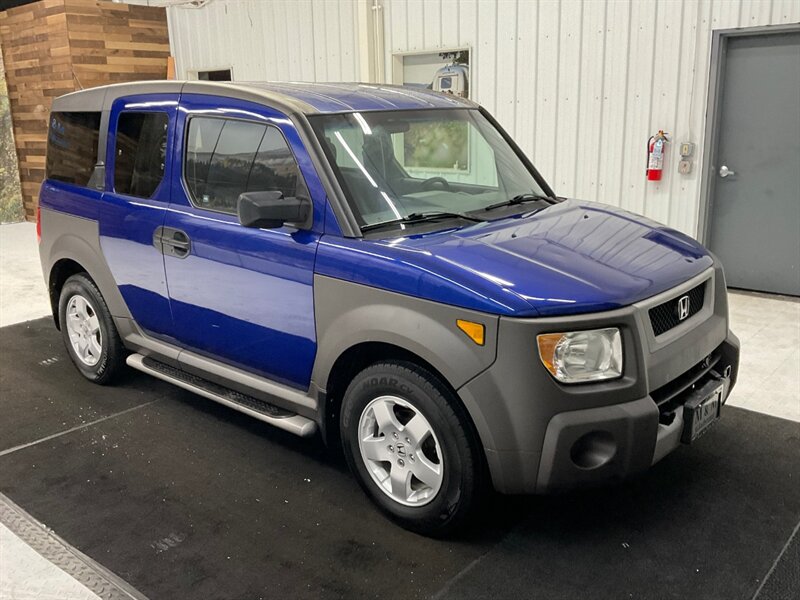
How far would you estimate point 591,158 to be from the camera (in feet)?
22.5

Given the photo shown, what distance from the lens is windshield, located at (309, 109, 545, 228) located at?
309 cm

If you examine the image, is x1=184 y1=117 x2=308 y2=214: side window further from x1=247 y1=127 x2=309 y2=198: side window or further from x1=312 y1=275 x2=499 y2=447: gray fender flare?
x1=312 y1=275 x2=499 y2=447: gray fender flare

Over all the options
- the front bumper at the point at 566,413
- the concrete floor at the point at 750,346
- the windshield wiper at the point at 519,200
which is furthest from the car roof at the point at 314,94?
the concrete floor at the point at 750,346

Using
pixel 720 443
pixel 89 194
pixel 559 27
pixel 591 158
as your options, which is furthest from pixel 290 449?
pixel 559 27

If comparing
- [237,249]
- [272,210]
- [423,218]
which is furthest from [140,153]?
[423,218]

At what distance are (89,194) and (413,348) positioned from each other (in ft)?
7.98

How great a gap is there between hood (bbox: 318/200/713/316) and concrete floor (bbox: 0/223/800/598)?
145cm

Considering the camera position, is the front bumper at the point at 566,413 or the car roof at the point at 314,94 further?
the car roof at the point at 314,94

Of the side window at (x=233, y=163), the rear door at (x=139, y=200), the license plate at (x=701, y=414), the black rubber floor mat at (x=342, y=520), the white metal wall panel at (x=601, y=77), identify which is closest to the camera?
the black rubber floor mat at (x=342, y=520)

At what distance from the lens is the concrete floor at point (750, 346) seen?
2803 mm

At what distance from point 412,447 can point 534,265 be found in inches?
32.4

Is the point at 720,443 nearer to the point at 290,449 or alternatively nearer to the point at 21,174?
the point at 290,449

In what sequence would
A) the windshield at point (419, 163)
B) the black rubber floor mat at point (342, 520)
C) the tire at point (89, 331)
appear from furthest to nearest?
the tire at point (89, 331) → the windshield at point (419, 163) → the black rubber floor mat at point (342, 520)

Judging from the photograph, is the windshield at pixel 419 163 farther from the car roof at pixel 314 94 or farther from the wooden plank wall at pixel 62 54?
the wooden plank wall at pixel 62 54
